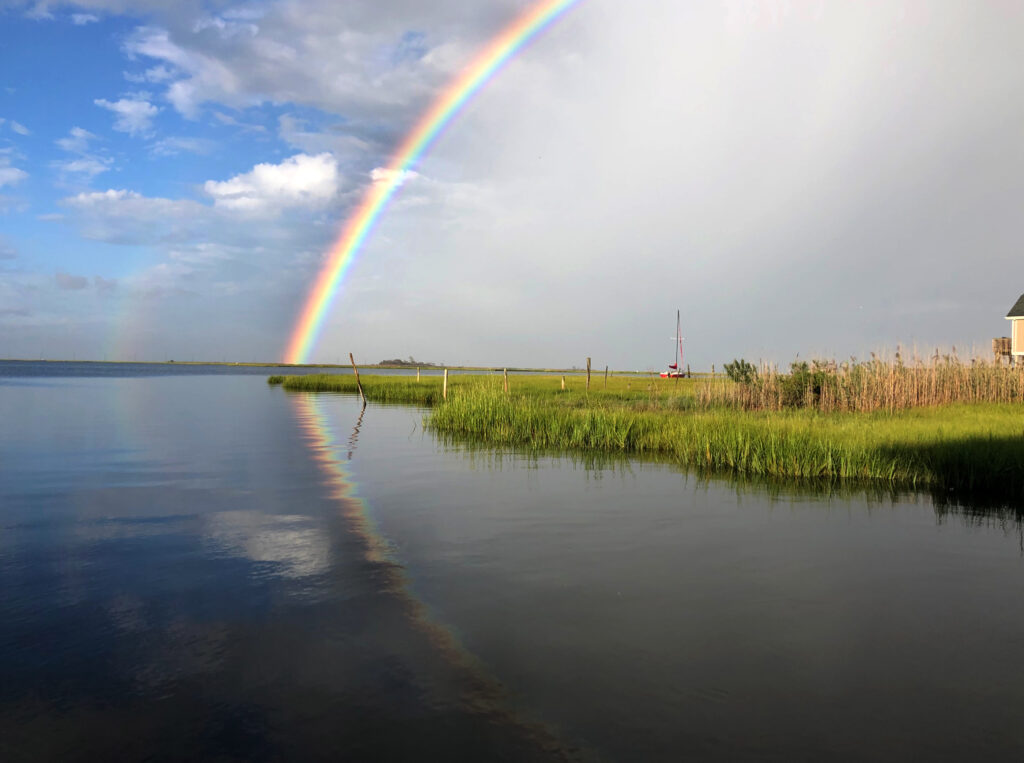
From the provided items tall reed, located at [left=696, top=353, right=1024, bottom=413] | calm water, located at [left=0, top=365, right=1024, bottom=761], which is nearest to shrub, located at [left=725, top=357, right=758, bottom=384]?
tall reed, located at [left=696, top=353, right=1024, bottom=413]

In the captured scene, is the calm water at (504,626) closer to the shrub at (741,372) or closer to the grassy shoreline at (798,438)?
the grassy shoreline at (798,438)

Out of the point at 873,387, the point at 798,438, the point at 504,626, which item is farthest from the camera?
the point at 873,387

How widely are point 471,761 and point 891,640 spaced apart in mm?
4091

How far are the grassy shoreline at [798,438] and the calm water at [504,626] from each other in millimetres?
1686

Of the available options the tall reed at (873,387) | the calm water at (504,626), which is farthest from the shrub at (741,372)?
the calm water at (504,626)

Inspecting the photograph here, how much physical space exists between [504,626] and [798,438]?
10.9 metres

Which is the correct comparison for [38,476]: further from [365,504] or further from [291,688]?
[291,688]

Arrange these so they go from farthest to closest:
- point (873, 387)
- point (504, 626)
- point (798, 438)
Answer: point (873, 387)
point (798, 438)
point (504, 626)

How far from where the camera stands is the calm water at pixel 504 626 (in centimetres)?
424

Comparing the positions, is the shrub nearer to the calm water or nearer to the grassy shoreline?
the grassy shoreline

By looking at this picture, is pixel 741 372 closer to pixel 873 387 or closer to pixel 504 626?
pixel 873 387

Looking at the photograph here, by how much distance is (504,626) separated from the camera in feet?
19.7

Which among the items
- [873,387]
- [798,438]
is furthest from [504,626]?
[873,387]

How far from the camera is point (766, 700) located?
471cm
